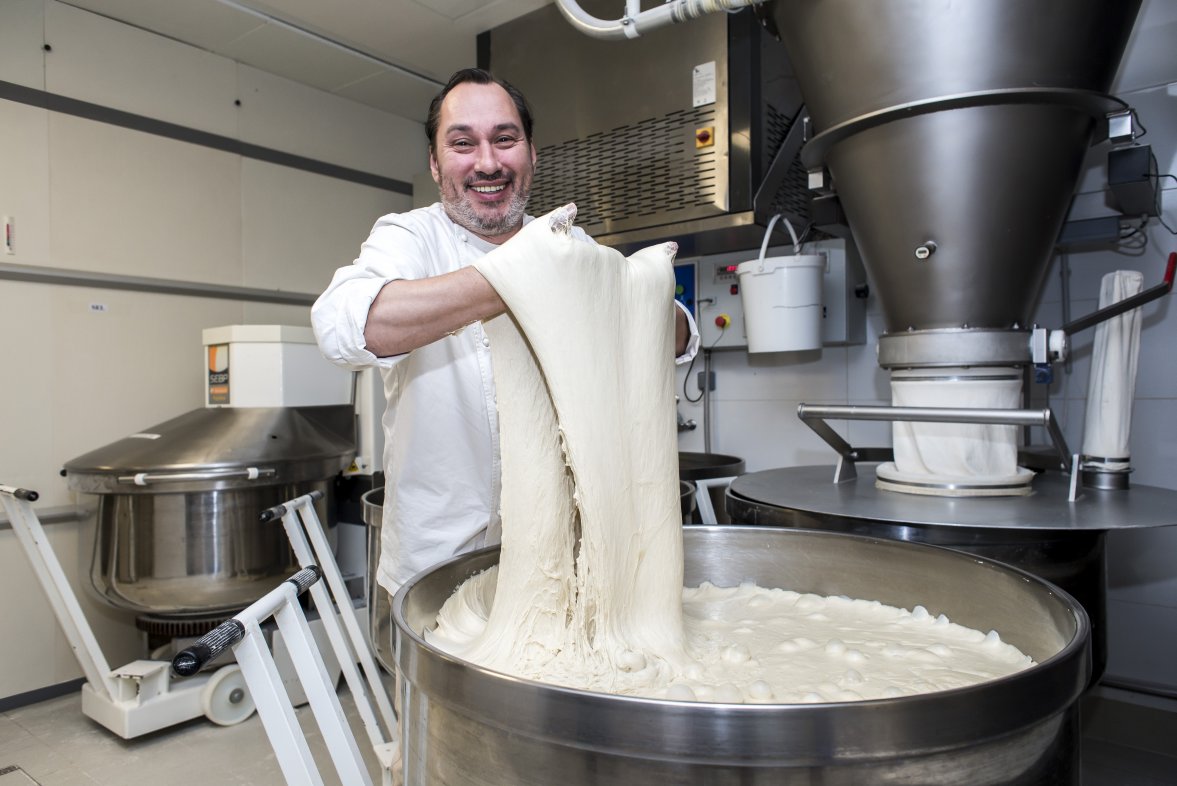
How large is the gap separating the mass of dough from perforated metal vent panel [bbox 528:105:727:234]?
1.42 metres

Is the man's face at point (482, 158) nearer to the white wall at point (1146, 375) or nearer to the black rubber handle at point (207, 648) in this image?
the black rubber handle at point (207, 648)

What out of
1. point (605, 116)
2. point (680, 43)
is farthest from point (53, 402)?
point (680, 43)

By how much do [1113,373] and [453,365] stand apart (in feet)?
5.07

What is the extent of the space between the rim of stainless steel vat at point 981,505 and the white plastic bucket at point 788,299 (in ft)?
2.21

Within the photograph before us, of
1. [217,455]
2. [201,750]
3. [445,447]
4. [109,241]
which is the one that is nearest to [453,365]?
[445,447]

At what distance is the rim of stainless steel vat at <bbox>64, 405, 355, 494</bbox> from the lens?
2.45 meters

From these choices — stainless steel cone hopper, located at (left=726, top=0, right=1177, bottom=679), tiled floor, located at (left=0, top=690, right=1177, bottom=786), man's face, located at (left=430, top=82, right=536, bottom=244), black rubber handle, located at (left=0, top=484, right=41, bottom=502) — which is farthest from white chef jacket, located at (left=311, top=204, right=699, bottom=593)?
black rubber handle, located at (left=0, top=484, right=41, bottom=502)

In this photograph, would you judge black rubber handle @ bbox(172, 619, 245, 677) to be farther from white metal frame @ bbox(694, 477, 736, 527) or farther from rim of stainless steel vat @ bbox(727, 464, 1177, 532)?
white metal frame @ bbox(694, 477, 736, 527)

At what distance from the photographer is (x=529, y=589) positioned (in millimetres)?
859

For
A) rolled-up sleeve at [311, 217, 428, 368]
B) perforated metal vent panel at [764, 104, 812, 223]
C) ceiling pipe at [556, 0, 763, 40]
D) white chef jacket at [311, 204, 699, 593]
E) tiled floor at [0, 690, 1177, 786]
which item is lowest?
tiled floor at [0, 690, 1177, 786]

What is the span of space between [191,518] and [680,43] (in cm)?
229

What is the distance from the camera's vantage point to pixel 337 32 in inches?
120

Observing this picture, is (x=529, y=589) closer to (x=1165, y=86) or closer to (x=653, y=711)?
(x=653, y=711)

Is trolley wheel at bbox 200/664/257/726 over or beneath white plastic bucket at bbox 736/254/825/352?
beneath
